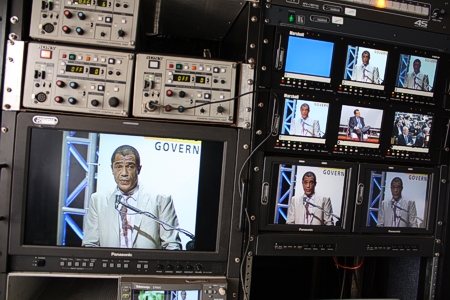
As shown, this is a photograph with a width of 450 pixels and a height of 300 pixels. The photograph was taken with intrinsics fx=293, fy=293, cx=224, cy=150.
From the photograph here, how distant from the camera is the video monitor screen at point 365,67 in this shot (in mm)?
1524

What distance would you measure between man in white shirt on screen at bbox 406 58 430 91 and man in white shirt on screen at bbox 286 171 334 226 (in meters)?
0.75

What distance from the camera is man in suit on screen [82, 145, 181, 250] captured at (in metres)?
1.36

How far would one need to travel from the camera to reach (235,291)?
1.42m

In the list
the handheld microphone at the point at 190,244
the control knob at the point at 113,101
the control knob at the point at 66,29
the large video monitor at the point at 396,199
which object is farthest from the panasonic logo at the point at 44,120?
the large video monitor at the point at 396,199

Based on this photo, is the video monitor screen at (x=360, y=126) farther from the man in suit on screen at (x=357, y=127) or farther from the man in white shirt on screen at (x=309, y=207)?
the man in white shirt on screen at (x=309, y=207)

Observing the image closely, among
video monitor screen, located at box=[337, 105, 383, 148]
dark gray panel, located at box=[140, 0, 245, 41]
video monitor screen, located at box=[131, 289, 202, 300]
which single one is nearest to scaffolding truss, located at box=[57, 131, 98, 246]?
video monitor screen, located at box=[131, 289, 202, 300]

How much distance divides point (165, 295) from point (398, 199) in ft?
4.32

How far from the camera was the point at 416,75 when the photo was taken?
1.61 metres

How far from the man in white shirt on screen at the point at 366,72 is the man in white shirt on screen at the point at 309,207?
567 mm

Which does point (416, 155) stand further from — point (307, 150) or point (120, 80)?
point (120, 80)

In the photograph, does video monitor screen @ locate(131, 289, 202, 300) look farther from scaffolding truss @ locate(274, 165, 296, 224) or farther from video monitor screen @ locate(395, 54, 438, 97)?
video monitor screen @ locate(395, 54, 438, 97)

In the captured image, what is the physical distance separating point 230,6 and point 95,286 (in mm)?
1666

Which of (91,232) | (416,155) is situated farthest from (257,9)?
(91,232)

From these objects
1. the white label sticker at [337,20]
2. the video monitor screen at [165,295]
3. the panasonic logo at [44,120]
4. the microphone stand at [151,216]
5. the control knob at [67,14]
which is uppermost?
the white label sticker at [337,20]
